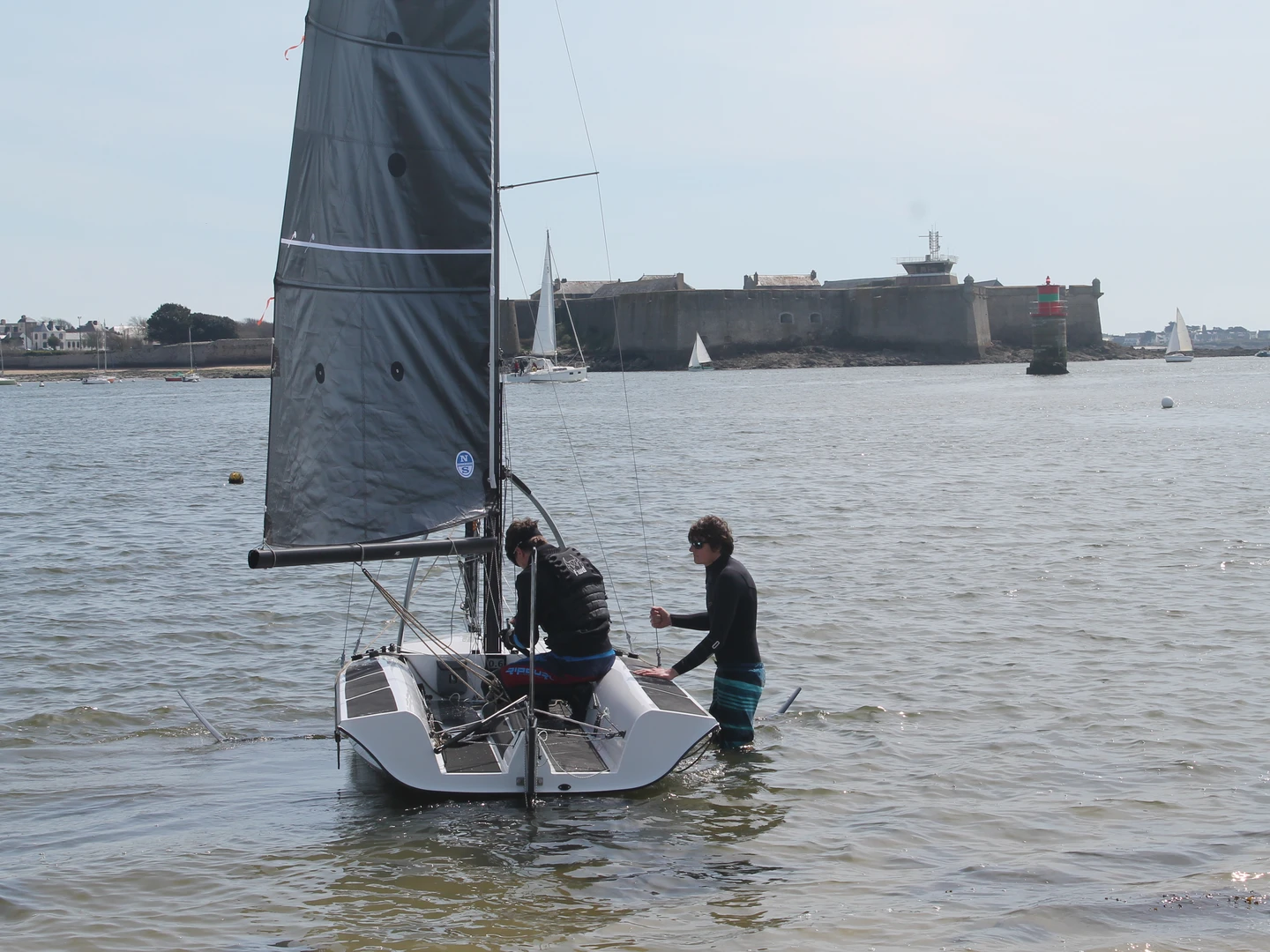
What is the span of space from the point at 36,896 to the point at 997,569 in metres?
9.81

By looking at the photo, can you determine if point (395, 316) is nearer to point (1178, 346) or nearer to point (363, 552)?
point (363, 552)

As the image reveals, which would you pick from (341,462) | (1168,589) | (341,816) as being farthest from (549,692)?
(1168,589)

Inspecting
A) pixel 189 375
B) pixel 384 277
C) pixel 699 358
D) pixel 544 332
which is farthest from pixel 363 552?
pixel 189 375

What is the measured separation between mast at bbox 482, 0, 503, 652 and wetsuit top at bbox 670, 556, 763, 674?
1.10 meters

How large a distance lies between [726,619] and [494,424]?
5.31 ft

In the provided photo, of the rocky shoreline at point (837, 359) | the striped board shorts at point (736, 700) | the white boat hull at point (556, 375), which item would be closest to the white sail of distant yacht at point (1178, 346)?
the rocky shoreline at point (837, 359)

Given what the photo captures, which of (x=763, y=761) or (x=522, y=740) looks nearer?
(x=522, y=740)

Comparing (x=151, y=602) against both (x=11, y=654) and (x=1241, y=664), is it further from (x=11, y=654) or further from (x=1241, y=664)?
(x=1241, y=664)

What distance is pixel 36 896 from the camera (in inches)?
203

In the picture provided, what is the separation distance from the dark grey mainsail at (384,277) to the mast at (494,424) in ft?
0.09

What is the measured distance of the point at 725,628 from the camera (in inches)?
242

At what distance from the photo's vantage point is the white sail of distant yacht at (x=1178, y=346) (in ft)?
297

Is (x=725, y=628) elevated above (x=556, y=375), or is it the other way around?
(x=556, y=375)

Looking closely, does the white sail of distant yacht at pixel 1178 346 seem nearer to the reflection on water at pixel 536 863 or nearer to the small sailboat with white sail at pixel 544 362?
the small sailboat with white sail at pixel 544 362
